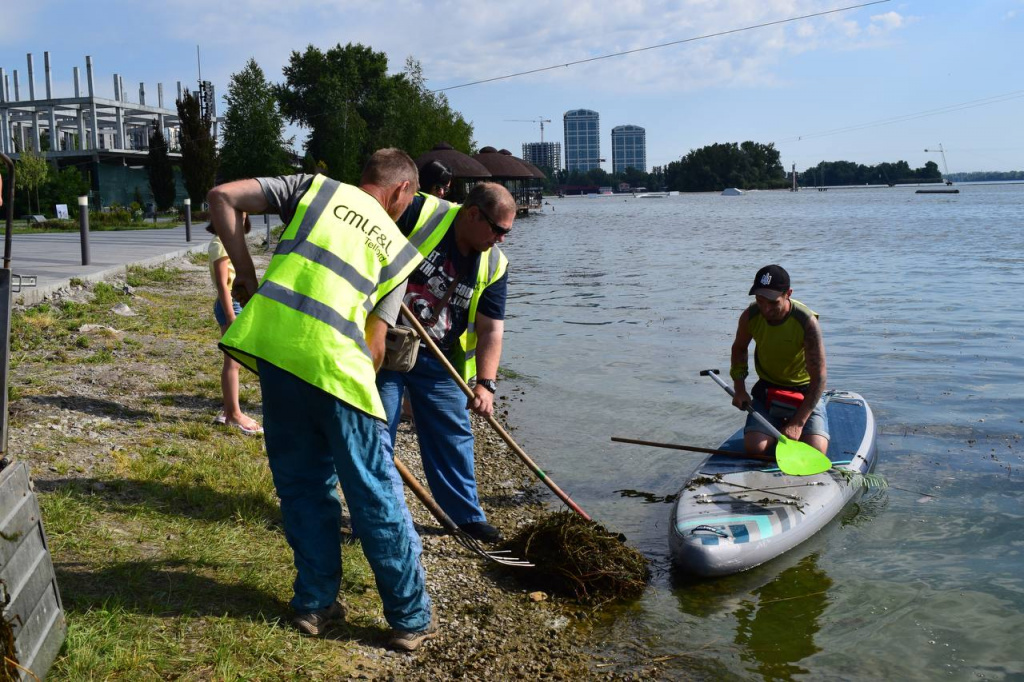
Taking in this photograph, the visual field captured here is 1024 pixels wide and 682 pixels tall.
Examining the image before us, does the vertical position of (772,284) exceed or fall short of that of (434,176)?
it falls short

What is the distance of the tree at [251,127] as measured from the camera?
4503 centimetres

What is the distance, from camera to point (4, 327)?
3.06 m

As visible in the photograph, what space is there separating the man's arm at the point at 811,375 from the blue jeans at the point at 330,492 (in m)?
3.49

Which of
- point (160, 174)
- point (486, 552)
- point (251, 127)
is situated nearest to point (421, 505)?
point (486, 552)

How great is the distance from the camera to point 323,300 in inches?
121

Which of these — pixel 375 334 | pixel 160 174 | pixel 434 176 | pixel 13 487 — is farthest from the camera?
pixel 160 174

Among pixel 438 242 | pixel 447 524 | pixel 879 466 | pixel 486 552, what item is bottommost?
pixel 879 466

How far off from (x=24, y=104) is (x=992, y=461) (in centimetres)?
5464

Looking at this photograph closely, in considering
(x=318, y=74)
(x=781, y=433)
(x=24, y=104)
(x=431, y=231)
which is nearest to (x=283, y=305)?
(x=431, y=231)

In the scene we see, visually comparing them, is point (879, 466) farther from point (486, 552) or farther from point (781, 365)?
point (486, 552)

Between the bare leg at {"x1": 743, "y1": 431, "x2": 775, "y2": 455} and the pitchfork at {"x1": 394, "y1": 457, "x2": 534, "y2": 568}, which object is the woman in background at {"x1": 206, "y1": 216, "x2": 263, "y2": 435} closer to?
the pitchfork at {"x1": 394, "y1": 457, "x2": 534, "y2": 568}

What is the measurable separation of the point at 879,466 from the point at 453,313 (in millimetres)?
4503

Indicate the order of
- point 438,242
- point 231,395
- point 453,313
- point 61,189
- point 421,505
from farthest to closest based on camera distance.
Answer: point 61,189 < point 231,395 < point 421,505 < point 453,313 < point 438,242

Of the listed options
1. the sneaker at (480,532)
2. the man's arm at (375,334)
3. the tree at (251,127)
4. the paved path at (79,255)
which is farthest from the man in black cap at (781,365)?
the tree at (251,127)
